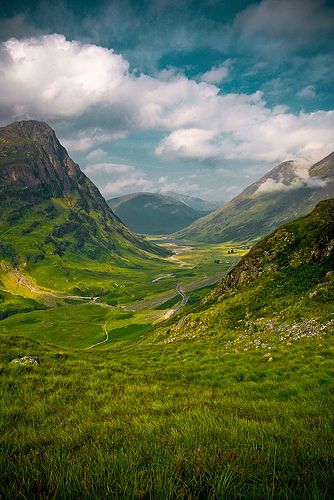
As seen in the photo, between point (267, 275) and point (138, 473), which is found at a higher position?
point (138, 473)

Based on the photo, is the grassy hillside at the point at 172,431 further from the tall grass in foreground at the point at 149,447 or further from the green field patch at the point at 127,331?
the green field patch at the point at 127,331

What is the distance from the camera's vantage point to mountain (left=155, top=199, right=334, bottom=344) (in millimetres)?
33469

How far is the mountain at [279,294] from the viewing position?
3347 centimetres

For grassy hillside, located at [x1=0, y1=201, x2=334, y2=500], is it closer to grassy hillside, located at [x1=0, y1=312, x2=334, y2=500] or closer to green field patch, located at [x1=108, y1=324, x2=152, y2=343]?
grassy hillside, located at [x1=0, y1=312, x2=334, y2=500]

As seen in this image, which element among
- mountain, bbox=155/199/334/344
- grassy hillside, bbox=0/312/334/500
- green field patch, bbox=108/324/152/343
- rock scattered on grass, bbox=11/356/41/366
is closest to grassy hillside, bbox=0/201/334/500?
grassy hillside, bbox=0/312/334/500

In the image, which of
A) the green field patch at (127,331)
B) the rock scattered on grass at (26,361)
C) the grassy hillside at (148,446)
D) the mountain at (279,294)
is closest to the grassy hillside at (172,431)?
the grassy hillside at (148,446)

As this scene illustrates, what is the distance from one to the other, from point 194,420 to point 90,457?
113 inches

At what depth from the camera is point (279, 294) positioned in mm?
45250

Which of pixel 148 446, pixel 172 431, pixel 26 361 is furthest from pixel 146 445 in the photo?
pixel 26 361

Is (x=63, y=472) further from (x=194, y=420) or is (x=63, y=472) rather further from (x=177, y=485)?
(x=194, y=420)

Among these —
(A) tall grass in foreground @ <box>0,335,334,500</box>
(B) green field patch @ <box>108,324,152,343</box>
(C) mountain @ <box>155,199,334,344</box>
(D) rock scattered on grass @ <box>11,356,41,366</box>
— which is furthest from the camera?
(B) green field patch @ <box>108,324,152,343</box>

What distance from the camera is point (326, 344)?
84.3 ft

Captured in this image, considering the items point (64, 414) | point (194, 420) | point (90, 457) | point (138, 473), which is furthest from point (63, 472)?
point (64, 414)

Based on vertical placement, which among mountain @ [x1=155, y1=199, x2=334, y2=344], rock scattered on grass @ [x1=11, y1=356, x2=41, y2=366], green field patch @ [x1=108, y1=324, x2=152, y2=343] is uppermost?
rock scattered on grass @ [x1=11, y1=356, x2=41, y2=366]
